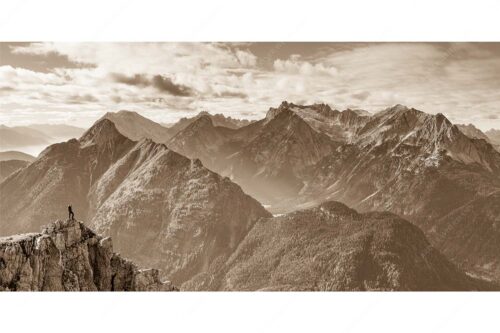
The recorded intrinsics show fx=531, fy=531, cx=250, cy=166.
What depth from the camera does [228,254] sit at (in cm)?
4575

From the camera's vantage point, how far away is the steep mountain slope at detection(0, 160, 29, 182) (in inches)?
1459

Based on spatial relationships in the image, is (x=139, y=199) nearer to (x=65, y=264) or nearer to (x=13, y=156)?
(x=13, y=156)

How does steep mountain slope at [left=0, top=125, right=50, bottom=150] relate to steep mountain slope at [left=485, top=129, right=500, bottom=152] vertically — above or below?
below

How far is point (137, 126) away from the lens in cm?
4062

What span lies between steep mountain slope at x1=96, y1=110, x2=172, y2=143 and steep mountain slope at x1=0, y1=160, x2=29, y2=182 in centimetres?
731

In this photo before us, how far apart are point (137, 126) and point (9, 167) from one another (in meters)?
9.47

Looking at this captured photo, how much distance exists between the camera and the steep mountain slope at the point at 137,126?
120 feet

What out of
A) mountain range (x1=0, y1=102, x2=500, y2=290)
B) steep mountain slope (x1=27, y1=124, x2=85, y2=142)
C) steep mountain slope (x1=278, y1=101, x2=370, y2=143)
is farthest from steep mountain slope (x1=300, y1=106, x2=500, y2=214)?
steep mountain slope (x1=27, y1=124, x2=85, y2=142)

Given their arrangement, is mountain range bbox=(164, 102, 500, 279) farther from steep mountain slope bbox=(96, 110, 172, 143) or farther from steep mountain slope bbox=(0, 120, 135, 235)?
steep mountain slope bbox=(0, 120, 135, 235)

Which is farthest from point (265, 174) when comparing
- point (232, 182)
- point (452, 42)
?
point (452, 42)

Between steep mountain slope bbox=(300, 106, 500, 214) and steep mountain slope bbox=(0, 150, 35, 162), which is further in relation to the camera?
steep mountain slope bbox=(300, 106, 500, 214)

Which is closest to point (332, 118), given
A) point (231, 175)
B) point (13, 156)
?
point (231, 175)

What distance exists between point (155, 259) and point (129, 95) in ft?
56.3
